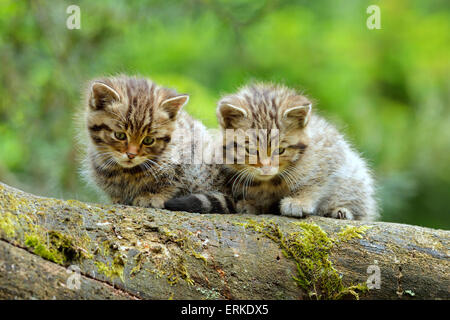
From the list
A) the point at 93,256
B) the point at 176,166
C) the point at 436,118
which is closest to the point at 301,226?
the point at 176,166

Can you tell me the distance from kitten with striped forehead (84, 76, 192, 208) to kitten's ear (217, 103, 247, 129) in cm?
37

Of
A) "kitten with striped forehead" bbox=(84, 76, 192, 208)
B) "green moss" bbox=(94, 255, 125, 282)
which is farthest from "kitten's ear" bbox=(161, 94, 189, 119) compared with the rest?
"green moss" bbox=(94, 255, 125, 282)

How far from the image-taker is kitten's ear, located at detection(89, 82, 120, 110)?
14.9ft

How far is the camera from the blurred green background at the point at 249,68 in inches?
257

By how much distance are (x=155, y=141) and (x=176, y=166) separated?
315 millimetres

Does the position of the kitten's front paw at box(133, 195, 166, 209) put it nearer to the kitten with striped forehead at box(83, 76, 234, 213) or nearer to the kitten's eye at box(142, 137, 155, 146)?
the kitten with striped forehead at box(83, 76, 234, 213)

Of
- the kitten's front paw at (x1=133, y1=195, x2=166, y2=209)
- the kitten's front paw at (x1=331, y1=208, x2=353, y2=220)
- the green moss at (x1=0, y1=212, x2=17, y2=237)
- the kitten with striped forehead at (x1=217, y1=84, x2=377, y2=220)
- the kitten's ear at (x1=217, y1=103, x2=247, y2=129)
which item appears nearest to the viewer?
the green moss at (x1=0, y1=212, x2=17, y2=237)

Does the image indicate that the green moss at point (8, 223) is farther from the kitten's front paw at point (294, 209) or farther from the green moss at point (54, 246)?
the kitten's front paw at point (294, 209)

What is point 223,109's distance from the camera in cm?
476

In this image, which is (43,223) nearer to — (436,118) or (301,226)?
(301,226)

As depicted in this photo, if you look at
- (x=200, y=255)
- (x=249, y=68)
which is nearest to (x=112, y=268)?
(x=200, y=255)

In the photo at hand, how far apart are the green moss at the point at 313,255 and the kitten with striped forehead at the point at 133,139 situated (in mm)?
1057

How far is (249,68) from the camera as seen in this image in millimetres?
9148

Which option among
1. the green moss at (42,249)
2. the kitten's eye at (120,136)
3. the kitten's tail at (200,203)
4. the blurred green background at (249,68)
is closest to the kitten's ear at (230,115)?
the kitten's tail at (200,203)
